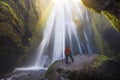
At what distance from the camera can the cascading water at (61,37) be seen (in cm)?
3196

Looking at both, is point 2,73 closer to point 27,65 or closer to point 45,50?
point 27,65

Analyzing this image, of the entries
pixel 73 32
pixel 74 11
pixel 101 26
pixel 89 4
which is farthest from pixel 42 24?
pixel 89 4

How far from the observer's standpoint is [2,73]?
88.8 feet

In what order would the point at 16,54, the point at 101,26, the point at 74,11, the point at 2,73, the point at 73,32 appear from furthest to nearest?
the point at 74,11 < the point at 101,26 < the point at 73,32 < the point at 16,54 < the point at 2,73

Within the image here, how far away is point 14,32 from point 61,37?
389 inches

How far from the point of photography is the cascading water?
105ft

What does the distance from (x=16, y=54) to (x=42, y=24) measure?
425 inches

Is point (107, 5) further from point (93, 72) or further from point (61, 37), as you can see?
point (61, 37)

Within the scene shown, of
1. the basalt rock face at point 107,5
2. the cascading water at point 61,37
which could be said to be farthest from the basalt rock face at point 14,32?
the basalt rock face at point 107,5

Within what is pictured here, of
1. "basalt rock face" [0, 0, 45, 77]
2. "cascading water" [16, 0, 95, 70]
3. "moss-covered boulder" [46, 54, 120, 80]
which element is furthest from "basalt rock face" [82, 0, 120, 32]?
"cascading water" [16, 0, 95, 70]

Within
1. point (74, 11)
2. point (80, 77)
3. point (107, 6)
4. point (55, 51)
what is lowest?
point (80, 77)

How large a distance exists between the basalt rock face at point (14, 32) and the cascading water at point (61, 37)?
2666mm

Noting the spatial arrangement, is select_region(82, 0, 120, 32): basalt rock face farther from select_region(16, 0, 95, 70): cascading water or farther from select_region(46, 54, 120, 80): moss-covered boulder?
select_region(16, 0, 95, 70): cascading water

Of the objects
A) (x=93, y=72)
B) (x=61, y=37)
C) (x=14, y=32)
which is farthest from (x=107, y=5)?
(x=61, y=37)
